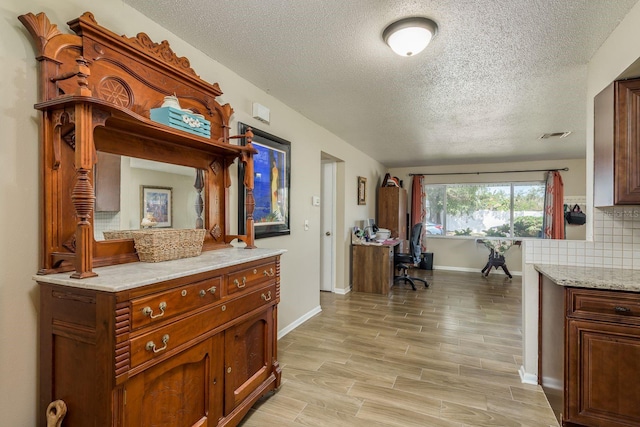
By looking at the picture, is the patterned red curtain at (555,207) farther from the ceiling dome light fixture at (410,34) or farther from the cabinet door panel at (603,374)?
the ceiling dome light fixture at (410,34)

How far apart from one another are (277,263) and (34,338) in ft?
3.98

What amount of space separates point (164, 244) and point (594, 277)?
237 centimetres

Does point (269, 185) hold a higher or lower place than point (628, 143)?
lower

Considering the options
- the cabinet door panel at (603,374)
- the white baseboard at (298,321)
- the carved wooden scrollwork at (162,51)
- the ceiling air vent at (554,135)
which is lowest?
the white baseboard at (298,321)

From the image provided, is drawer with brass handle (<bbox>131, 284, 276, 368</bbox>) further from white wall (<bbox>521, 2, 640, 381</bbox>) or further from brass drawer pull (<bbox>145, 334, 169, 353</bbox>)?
white wall (<bbox>521, 2, 640, 381</bbox>)

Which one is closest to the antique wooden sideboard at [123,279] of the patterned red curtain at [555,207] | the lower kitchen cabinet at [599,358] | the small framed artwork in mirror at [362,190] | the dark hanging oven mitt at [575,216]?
the lower kitchen cabinet at [599,358]

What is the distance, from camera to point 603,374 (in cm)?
164

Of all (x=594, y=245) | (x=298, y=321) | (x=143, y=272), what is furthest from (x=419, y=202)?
(x=143, y=272)

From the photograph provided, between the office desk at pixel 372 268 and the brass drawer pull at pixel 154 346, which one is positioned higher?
the brass drawer pull at pixel 154 346

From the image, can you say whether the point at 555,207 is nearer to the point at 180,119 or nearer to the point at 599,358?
the point at 599,358

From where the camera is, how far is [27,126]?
50.1 inches

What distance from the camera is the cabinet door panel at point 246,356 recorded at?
1.66 metres

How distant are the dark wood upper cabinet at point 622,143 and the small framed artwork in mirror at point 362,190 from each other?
3.58m

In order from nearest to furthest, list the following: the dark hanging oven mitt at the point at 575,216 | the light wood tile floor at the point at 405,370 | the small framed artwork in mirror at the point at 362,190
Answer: the light wood tile floor at the point at 405,370 → the small framed artwork in mirror at the point at 362,190 → the dark hanging oven mitt at the point at 575,216
